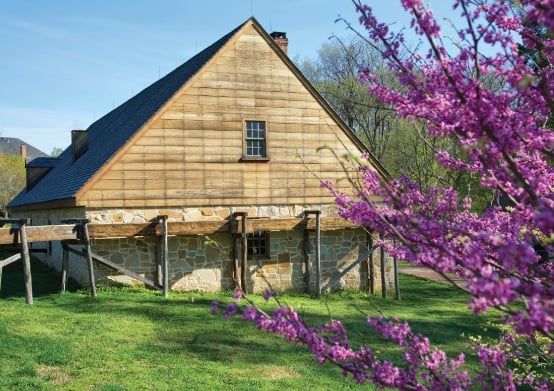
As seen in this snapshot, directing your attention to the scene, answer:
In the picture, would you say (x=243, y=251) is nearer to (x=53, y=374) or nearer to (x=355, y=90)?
(x=53, y=374)

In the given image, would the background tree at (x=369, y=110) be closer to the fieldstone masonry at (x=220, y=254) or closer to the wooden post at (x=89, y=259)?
the fieldstone masonry at (x=220, y=254)

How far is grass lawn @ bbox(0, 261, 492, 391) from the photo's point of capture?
27.3ft

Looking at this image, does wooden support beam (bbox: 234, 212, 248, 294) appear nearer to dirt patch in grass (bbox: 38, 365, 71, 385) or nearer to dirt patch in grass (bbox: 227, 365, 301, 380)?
dirt patch in grass (bbox: 227, 365, 301, 380)

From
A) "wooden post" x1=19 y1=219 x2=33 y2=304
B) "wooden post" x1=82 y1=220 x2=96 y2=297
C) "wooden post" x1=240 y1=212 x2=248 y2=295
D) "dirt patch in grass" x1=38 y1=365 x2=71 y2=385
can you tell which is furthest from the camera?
"wooden post" x1=240 y1=212 x2=248 y2=295

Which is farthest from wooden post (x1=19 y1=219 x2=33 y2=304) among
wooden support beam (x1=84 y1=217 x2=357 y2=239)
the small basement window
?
the small basement window

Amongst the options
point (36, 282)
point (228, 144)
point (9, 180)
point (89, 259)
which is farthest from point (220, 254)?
point (9, 180)

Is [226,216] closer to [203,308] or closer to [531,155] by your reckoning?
[203,308]

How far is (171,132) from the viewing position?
599 inches

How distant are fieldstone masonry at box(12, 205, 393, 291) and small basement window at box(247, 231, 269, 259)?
267mm

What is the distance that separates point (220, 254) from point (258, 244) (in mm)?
1589

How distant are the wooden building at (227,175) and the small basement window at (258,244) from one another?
0.11ft

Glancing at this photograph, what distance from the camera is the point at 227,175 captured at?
52.2ft

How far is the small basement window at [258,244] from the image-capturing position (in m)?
16.8

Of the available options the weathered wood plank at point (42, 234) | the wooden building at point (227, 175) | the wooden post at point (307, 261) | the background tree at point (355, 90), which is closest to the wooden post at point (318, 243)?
the wooden building at point (227, 175)
